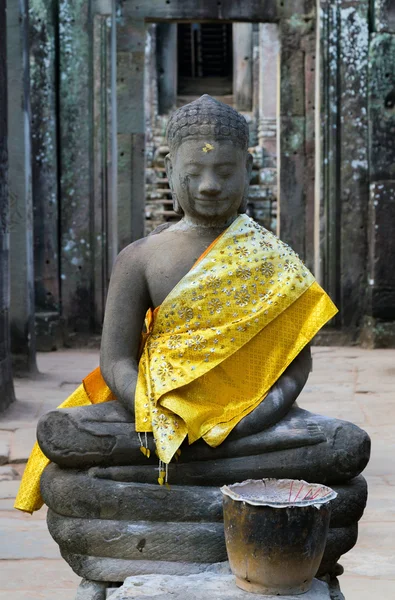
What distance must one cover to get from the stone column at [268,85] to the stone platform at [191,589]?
46.9ft

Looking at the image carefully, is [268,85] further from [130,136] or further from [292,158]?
[130,136]

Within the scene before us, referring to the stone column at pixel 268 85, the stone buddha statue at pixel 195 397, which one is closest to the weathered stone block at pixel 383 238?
the stone column at pixel 268 85

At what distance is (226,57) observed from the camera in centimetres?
1991

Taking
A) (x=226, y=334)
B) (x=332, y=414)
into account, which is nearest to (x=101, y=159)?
(x=332, y=414)

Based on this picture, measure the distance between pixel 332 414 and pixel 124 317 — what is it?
137 inches

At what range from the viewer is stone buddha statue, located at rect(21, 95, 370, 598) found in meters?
2.79

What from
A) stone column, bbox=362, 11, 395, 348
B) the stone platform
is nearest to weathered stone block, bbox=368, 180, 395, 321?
stone column, bbox=362, 11, 395, 348

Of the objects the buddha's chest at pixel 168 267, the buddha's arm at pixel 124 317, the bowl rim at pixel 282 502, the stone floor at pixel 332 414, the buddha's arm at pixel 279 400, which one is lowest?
the stone floor at pixel 332 414

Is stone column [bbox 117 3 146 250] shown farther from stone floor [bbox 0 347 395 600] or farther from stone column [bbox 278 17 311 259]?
stone floor [bbox 0 347 395 600]

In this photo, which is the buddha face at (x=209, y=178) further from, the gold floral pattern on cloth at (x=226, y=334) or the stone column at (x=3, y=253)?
the stone column at (x=3, y=253)

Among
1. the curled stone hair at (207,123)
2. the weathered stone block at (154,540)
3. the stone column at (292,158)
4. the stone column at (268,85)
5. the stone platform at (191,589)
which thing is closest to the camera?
the stone platform at (191,589)

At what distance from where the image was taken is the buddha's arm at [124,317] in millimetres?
3014

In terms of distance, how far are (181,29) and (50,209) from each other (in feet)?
35.8

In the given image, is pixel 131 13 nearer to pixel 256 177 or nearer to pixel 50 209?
pixel 50 209
